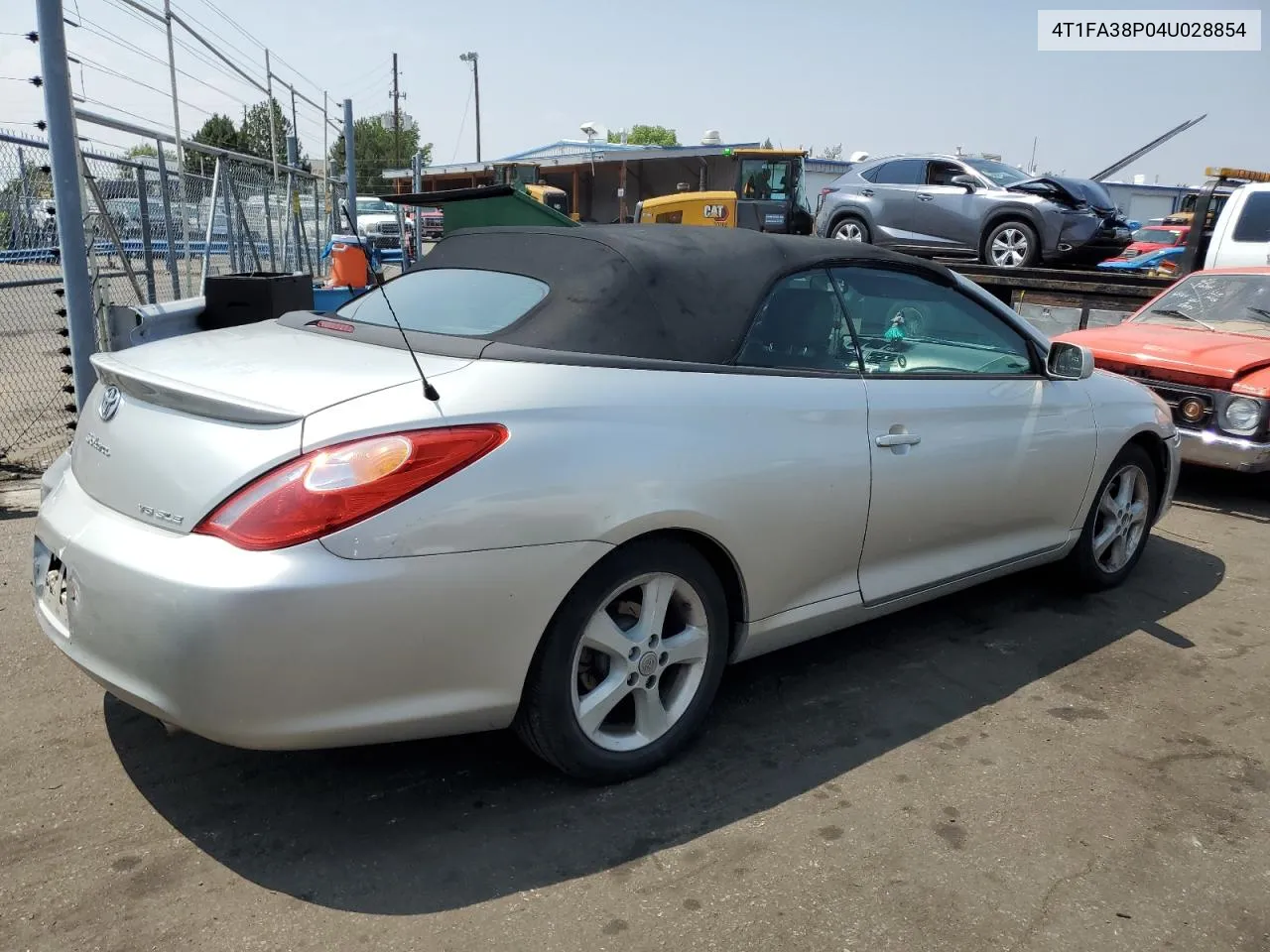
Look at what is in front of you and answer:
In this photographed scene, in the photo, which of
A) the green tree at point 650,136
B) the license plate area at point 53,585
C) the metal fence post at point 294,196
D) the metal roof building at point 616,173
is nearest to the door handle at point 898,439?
the license plate area at point 53,585

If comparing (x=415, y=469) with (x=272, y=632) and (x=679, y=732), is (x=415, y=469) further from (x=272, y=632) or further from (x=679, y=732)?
(x=679, y=732)

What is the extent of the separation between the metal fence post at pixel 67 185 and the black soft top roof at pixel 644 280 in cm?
295

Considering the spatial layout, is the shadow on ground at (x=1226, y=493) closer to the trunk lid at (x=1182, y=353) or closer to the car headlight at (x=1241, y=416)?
the car headlight at (x=1241, y=416)

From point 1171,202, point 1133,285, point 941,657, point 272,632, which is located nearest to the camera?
point 272,632

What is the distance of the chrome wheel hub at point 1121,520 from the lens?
14.9 feet

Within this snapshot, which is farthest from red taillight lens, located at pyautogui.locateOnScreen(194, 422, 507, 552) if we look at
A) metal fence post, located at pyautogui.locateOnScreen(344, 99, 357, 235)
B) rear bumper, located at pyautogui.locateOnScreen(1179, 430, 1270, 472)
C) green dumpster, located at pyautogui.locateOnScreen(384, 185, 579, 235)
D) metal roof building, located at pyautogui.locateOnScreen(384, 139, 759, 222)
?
metal roof building, located at pyautogui.locateOnScreen(384, 139, 759, 222)

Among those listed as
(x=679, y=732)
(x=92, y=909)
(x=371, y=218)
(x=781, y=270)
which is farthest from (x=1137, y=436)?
(x=371, y=218)

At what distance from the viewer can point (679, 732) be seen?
3010 millimetres

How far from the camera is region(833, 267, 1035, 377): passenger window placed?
11.8 feet

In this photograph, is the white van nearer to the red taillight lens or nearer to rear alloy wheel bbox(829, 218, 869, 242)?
rear alloy wheel bbox(829, 218, 869, 242)

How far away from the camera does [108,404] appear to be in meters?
2.82

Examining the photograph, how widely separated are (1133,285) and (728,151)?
15.8 metres

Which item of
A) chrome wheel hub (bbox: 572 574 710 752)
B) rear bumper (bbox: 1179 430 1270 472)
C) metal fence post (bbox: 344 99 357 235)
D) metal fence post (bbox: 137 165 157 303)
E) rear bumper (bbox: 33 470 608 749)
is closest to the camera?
rear bumper (bbox: 33 470 608 749)

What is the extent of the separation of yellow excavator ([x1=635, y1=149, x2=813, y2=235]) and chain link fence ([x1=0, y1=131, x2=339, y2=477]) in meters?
8.60
